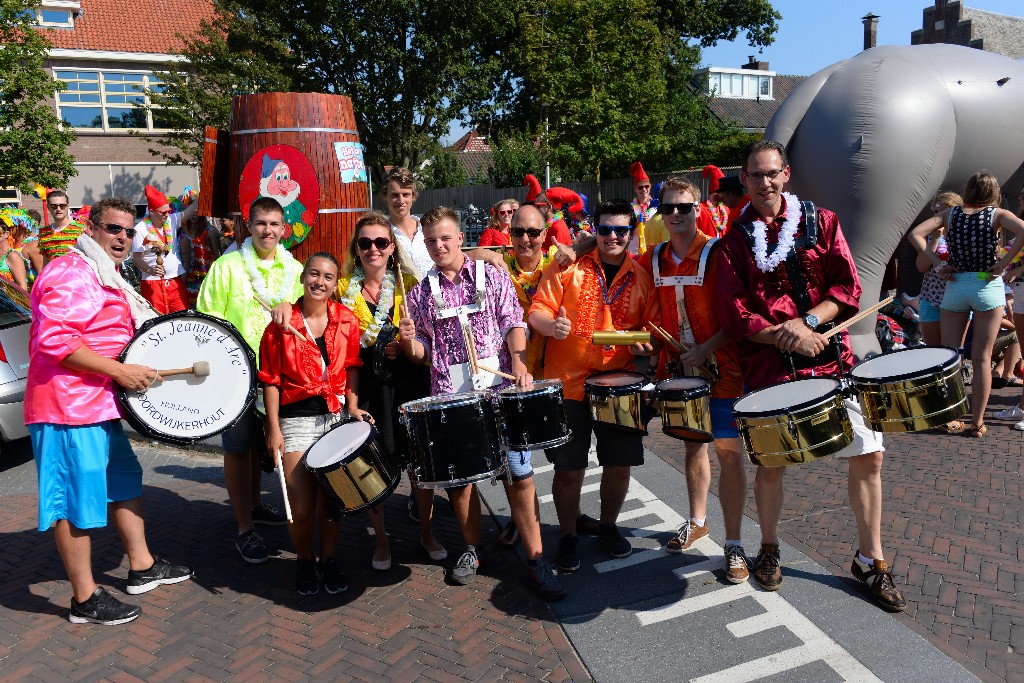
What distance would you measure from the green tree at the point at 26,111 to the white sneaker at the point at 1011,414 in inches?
788

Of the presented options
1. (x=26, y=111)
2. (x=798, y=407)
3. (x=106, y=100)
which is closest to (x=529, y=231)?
(x=798, y=407)

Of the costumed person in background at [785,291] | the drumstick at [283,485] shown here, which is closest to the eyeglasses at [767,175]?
the costumed person in background at [785,291]

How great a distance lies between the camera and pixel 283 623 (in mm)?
3875

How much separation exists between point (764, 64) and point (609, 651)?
58.3 meters

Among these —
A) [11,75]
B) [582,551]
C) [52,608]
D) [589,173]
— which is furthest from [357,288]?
[589,173]

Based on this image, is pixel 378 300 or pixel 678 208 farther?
pixel 378 300

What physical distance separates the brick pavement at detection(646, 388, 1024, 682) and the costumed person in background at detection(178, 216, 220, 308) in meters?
4.78

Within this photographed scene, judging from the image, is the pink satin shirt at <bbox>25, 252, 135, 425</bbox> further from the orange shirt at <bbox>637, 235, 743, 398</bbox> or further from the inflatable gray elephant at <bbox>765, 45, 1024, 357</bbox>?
the inflatable gray elephant at <bbox>765, 45, 1024, 357</bbox>

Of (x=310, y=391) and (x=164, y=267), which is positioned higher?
(x=164, y=267)

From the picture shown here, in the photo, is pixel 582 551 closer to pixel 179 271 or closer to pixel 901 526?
pixel 901 526

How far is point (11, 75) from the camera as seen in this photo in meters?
18.5

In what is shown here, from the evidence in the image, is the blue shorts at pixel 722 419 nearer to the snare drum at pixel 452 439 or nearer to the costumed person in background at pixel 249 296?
the snare drum at pixel 452 439

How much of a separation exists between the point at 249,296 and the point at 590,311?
5.89 ft

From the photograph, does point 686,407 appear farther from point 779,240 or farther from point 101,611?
point 101,611
